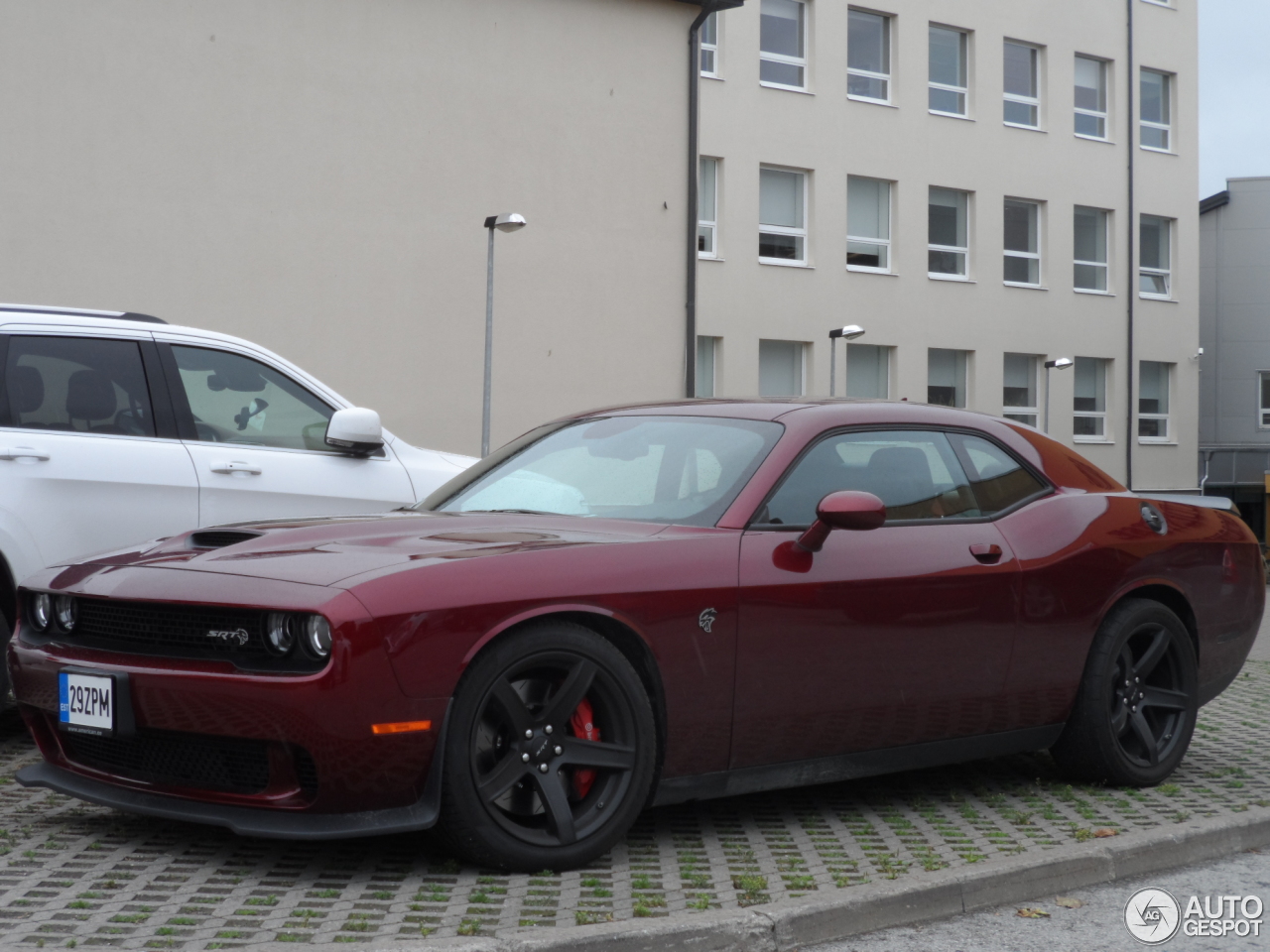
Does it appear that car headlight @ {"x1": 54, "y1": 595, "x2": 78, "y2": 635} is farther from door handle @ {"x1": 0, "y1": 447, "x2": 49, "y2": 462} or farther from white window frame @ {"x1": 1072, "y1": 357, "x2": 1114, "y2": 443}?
white window frame @ {"x1": 1072, "y1": 357, "x2": 1114, "y2": 443}

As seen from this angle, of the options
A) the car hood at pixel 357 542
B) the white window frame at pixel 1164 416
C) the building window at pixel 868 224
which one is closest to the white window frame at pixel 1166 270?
the white window frame at pixel 1164 416

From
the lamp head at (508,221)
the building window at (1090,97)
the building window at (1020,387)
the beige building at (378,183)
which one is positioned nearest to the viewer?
the lamp head at (508,221)

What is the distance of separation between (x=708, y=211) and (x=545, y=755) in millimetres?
26193

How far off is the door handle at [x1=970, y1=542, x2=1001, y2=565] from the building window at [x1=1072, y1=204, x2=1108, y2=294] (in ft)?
104

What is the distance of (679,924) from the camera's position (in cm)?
386

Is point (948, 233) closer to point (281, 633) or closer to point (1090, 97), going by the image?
point (1090, 97)

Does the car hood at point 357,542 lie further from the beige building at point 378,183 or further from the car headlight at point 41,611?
the beige building at point 378,183

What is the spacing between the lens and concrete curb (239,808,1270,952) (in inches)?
147

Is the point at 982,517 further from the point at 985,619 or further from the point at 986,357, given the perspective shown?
the point at 986,357

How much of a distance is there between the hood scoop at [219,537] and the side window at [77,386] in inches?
75.8

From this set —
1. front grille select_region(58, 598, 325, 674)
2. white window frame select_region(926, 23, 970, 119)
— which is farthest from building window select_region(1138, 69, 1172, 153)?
front grille select_region(58, 598, 325, 674)

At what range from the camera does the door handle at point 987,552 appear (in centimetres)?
553

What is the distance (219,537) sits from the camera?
482cm

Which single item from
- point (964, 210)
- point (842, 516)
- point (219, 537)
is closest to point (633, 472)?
point (842, 516)
